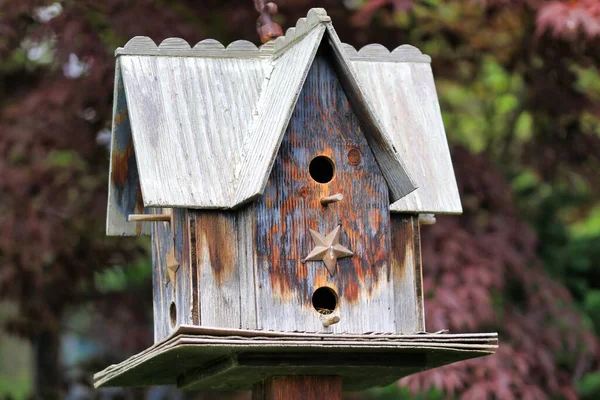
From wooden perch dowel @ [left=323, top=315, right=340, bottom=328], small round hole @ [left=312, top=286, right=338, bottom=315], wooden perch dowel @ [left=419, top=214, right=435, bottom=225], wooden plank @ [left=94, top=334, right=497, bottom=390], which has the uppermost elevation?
wooden perch dowel @ [left=419, top=214, right=435, bottom=225]

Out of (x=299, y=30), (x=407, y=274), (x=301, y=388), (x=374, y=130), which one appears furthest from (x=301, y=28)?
(x=301, y=388)

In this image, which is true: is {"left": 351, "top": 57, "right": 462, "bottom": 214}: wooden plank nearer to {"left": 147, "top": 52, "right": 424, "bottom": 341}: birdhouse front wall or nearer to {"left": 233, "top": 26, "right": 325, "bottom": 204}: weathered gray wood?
{"left": 147, "top": 52, "right": 424, "bottom": 341}: birdhouse front wall

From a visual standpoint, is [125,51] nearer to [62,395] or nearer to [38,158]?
[38,158]

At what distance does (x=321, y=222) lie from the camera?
13.0ft

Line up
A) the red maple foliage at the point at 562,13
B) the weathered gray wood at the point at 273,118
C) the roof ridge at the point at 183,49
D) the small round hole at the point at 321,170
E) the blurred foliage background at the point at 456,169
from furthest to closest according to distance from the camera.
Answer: the blurred foliage background at the point at 456,169
the red maple foliage at the point at 562,13
the roof ridge at the point at 183,49
the small round hole at the point at 321,170
the weathered gray wood at the point at 273,118

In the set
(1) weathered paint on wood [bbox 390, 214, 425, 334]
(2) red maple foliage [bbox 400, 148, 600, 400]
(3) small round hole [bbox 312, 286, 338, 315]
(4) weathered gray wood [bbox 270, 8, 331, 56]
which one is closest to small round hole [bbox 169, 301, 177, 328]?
(3) small round hole [bbox 312, 286, 338, 315]

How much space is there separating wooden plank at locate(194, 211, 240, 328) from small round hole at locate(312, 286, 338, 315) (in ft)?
0.88

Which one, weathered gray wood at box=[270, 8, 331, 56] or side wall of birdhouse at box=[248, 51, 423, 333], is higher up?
weathered gray wood at box=[270, 8, 331, 56]

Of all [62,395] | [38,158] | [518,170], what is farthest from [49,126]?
[518,170]

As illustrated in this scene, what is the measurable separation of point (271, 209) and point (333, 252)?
0.26 m

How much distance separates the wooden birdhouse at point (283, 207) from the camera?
12.6 feet

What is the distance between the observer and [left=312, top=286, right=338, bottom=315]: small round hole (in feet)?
13.0

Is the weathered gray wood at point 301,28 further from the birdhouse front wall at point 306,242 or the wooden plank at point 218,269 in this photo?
the wooden plank at point 218,269

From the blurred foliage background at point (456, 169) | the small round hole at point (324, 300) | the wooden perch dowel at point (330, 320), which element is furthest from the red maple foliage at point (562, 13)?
the wooden perch dowel at point (330, 320)
